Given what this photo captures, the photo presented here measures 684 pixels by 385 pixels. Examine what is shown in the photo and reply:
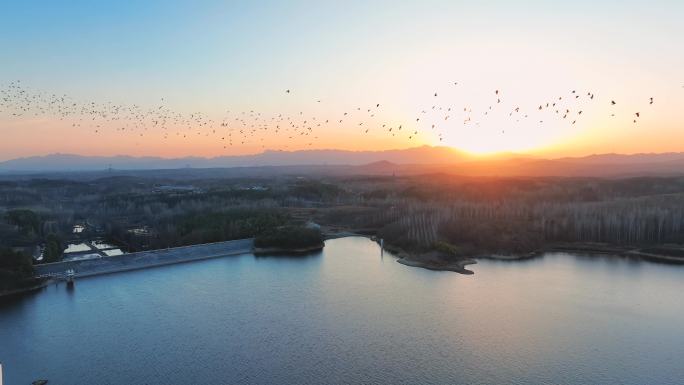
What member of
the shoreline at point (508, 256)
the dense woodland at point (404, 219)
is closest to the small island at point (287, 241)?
the dense woodland at point (404, 219)

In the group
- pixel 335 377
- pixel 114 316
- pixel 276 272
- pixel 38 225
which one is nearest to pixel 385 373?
pixel 335 377

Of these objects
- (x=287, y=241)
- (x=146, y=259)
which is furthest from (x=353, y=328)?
(x=287, y=241)

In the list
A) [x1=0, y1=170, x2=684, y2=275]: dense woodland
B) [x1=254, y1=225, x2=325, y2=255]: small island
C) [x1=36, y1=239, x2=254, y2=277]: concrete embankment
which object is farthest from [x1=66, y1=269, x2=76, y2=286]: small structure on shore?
[x1=254, y1=225, x2=325, y2=255]: small island

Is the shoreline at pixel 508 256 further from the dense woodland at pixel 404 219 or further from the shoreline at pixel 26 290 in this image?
the shoreline at pixel 26 290

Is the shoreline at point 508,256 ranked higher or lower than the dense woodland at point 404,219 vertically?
lower

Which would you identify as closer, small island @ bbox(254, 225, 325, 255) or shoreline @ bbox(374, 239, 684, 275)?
shoreline @ bbox(374, 239, 684, 275)

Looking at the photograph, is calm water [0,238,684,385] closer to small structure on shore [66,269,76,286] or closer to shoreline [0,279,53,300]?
small structure on shore [66,269,76,286]

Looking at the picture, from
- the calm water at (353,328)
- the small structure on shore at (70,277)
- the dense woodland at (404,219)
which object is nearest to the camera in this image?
the calm water at (353,328)

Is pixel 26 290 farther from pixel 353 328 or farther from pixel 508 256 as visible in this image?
pixel 508 256
